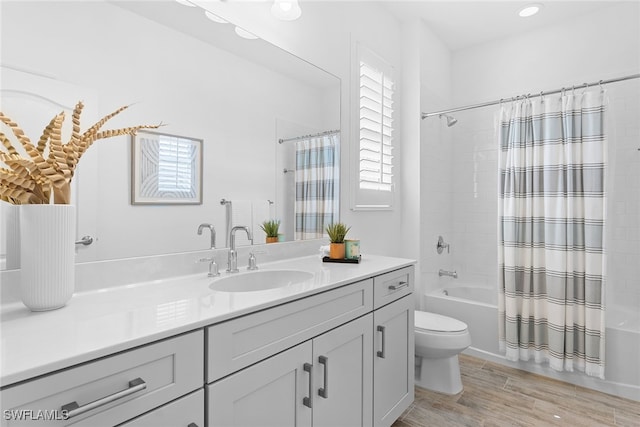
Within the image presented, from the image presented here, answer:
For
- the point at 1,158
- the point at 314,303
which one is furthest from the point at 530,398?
the point at 1,158

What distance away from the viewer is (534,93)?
9.86ft

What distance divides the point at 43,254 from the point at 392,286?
139 centimetres

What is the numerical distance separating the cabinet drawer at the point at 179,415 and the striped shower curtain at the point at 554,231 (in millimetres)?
2298

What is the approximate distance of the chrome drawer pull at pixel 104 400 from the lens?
64 centimetres

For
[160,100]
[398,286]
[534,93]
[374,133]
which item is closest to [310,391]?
[398,286]

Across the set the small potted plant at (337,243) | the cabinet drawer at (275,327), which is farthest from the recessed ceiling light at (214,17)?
the cabinet drawer at (275,327)

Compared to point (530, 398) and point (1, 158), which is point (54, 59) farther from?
point (530, 398)

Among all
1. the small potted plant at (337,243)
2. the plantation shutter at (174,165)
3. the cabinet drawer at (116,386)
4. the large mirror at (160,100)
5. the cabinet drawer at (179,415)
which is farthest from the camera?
the small potted plant at (337,243)

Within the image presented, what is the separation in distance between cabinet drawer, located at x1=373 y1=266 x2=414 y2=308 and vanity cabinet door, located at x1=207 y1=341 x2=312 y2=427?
50cm

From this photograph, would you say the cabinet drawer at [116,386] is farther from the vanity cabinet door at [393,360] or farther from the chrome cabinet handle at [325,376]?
the vanity cabinet door at [393,360]

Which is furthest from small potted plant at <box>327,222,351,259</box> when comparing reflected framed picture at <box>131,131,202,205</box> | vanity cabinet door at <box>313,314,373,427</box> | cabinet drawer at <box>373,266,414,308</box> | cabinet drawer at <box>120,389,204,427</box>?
cabinet drawer at <box>120,389,204,427</box>

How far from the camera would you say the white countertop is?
649 millimetres

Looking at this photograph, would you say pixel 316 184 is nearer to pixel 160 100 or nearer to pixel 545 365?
pixel 160 100

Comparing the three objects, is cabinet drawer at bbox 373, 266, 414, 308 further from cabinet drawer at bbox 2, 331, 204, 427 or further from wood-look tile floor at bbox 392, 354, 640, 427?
cabinet drawer at bbox 2, 331, 204, 427
